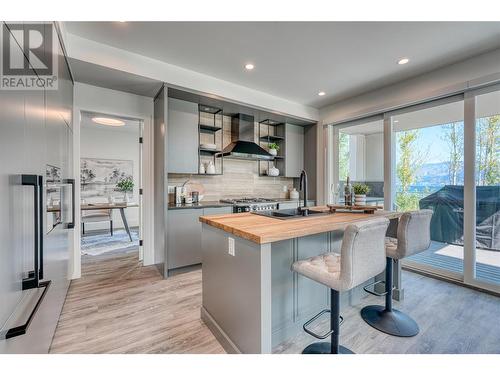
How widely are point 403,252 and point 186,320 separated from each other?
200cm

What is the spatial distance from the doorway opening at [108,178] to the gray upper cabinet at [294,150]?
343cm

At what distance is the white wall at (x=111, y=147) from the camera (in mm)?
5723

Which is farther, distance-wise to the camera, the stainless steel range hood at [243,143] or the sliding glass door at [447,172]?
the stainless steel range hood at [243,143]

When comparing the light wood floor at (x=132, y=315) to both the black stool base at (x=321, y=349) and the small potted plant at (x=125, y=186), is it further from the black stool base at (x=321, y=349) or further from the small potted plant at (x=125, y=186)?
the small potted plant at (x=125, y=186)

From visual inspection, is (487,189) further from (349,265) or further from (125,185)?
(125,185)

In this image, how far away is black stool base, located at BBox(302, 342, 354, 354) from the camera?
1618 millimetres

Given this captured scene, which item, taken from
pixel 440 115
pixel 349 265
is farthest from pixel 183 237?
pixel 440 115

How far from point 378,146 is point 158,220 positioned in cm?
375

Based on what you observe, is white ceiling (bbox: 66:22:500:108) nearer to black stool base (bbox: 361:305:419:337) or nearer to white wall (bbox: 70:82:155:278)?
white wall (bbox: 70:82:155:278)

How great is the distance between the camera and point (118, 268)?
10.9ft

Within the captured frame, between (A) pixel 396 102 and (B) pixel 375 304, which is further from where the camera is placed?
(A) pixel 396 102

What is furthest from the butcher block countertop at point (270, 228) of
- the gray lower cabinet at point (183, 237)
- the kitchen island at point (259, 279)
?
the gray lower cabinet at point (183, 237)
